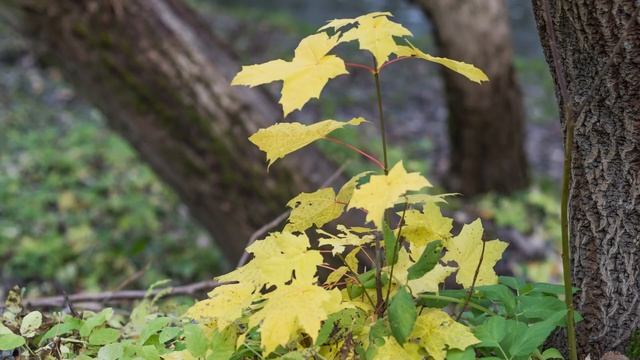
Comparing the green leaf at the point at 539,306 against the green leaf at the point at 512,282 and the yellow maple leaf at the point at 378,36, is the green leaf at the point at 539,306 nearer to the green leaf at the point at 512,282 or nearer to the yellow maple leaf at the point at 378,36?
the green leaf at the point at 512,282

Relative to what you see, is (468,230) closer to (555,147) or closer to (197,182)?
(197,182)

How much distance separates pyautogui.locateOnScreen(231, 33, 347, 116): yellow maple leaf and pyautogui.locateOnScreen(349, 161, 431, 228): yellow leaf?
13 cm

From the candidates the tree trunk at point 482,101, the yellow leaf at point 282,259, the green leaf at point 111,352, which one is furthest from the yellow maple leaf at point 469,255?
the tree trunk at point 482,101

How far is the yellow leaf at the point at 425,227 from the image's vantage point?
1058mm

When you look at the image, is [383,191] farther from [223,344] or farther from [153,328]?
[153,328]

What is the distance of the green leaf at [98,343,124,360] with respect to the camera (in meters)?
1.08

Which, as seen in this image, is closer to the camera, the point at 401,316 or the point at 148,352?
the point at 401,316

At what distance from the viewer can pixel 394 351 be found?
94cm

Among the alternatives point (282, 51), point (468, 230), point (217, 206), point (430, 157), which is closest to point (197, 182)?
point (217, 206)

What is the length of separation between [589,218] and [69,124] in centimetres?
492

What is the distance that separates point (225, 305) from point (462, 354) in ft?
1.06

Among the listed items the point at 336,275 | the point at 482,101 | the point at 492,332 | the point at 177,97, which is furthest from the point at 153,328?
the point at 482,101

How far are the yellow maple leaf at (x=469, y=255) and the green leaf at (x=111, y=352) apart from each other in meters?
0.51

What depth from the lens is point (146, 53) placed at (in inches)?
107
